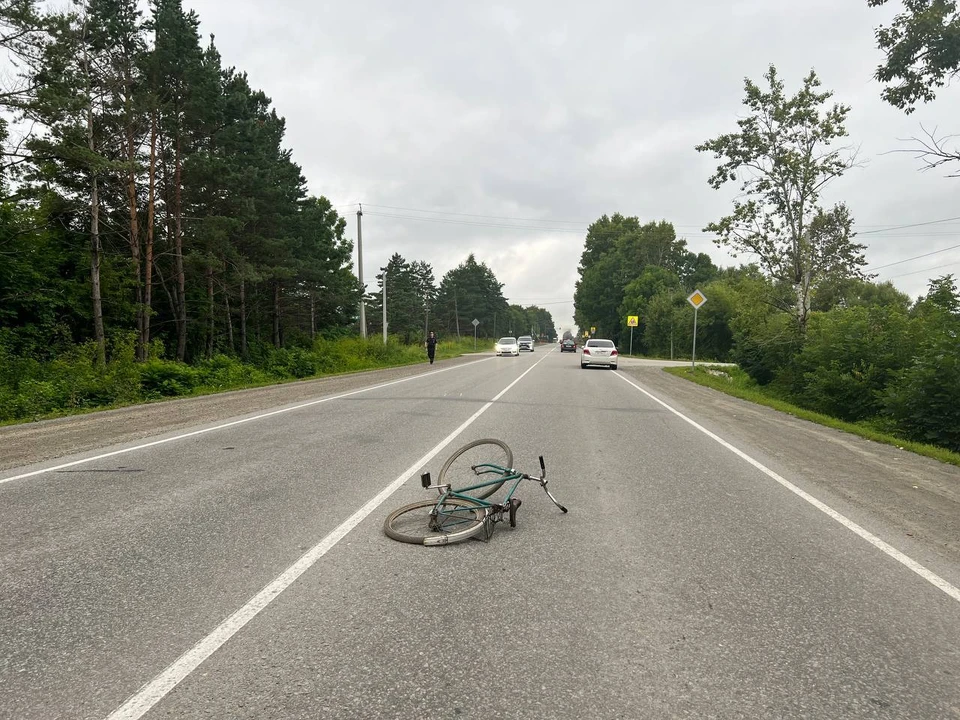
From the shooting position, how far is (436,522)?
4.63 m

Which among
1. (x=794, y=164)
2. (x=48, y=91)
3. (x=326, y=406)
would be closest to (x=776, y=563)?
(x=326, y=406)

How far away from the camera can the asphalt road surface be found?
98.3 inches

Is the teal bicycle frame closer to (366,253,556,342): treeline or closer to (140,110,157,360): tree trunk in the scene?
(140,110,157,360): tree trunk

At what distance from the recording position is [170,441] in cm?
861

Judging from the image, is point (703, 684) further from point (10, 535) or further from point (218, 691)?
point (10, 535)

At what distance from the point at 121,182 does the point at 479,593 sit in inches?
888

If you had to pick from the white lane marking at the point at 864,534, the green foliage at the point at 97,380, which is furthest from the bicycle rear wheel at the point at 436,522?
the green foliage at the point at 97,380

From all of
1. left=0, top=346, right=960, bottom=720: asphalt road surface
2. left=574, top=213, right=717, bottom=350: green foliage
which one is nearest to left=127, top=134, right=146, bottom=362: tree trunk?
left=0, top=346, right=960, bottom=720: asphalt road surface

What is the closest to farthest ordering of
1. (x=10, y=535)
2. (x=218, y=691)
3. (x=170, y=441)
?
(x=218, y=691)
(x=10, y=535)
(x=170, y=441)

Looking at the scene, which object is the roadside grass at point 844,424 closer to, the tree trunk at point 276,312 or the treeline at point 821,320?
the treeline at point 821,320

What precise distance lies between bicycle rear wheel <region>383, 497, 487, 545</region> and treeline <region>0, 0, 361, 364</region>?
1618cm

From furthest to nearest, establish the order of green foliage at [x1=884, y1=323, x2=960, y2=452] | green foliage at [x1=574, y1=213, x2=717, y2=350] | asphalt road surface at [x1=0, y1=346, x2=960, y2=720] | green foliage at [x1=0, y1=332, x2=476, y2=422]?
green foliage at [x1=574, y1=213, x2=717, y2=350]
green foliage at [x1=0, y1=332, x2=476, y2=422]
green foliage at [x1=884, y1=323, x2=960, y2=452]
asphalt road surface at [x1=0, y1=346, x2=960, y2=720]

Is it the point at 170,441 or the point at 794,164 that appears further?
the point at 794,164

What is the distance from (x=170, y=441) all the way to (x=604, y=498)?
6.77 meters
